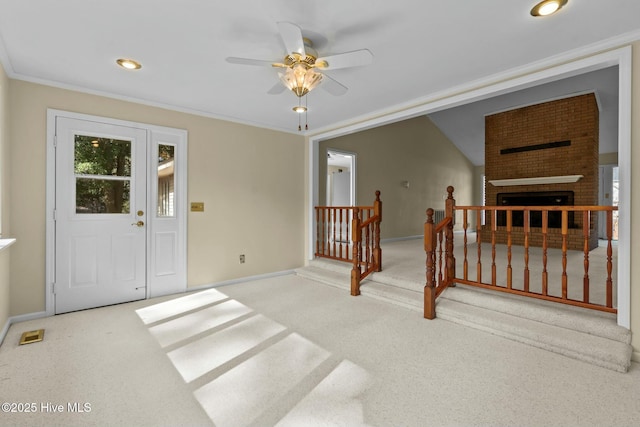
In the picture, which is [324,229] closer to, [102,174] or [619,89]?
[102,174]

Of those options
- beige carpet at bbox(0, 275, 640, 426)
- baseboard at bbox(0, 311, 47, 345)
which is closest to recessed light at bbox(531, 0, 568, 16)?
beige carpet at bbox(0, 275, 640, 426)

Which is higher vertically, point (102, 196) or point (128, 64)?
point (128, 64)

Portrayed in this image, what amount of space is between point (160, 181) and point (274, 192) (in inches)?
66.5

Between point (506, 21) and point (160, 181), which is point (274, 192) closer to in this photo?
point (160, 181)

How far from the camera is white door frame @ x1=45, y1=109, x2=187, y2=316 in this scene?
314cm

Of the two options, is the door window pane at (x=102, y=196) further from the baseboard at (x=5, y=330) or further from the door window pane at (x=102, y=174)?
the baseboard at (x=5, y=330)

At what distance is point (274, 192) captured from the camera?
16.2 feet

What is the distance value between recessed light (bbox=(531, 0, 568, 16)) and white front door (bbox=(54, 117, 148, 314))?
3.98m

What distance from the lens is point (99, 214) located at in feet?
11.3

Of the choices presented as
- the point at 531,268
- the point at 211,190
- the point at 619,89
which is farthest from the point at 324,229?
the point at 619,89

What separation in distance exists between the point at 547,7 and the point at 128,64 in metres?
3.31

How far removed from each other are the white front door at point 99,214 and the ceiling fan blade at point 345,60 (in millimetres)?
2623

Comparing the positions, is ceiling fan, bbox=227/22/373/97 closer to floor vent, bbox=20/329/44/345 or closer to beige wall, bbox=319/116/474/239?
floor vent, bbox=20/329/44/345

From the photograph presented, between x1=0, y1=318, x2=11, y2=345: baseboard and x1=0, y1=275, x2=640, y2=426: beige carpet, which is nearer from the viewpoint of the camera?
x1=0, y1=275, x2=640, y2=426: beige carpet
